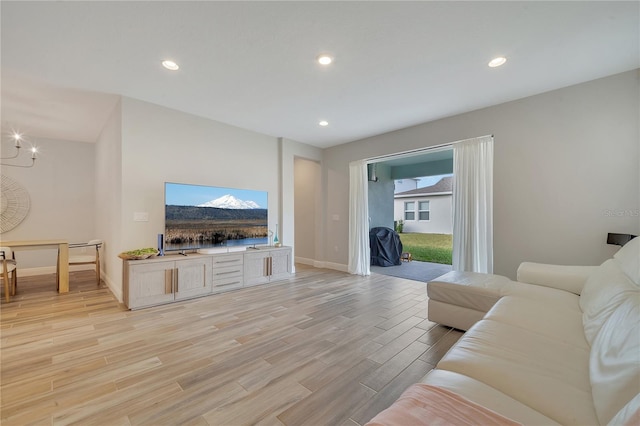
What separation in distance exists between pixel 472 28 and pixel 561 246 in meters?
2.74

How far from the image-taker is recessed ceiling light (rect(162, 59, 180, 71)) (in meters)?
2.58

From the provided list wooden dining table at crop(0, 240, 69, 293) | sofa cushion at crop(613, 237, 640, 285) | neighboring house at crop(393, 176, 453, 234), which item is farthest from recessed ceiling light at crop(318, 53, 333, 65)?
neighboring house at crop(393, 176, 453, 234)

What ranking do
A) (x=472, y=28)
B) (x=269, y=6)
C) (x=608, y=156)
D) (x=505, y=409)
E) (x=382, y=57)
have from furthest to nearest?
1. (x=608, y=156)
2. (x=382, y=57)
3. (x=472, y=28)
4. (x=269, y=6)
5. (x=505, y=409)

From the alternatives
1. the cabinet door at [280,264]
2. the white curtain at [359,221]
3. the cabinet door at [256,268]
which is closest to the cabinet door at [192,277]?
the cabinet door at [256,268]

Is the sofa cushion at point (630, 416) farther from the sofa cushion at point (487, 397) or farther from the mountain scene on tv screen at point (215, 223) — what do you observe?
the mountain scene on tv screen at point (215, 223)

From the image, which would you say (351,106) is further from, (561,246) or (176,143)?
(561,246)

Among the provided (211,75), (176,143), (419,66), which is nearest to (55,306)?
(176,143)

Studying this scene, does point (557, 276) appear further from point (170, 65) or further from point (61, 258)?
point (61, 258)

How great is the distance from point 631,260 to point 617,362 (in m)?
1.11

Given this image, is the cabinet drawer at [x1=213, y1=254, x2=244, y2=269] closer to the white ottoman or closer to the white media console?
the white media console

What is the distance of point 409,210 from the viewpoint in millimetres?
11680

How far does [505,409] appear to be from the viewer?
912 millimetres

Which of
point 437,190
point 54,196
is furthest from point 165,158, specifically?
point 437,190

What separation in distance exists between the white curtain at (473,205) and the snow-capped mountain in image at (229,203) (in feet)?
10.9
